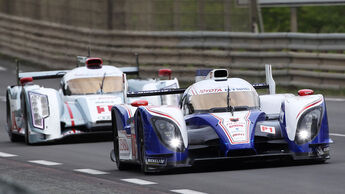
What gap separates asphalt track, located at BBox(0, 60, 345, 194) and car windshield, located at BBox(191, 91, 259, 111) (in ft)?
2.44

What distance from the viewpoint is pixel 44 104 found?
16.8 meters

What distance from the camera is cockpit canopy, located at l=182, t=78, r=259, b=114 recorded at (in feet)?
40.3

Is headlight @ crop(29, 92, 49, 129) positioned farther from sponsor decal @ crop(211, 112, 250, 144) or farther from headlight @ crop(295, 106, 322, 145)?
headlight @ crop(295, 106, 322, 145)

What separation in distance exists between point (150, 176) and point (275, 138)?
1.46 m

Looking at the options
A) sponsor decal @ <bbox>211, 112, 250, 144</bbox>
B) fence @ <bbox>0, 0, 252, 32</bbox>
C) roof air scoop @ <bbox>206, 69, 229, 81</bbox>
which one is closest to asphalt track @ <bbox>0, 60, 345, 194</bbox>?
sponsor decal @ <bbox>211, 112, 250, 144</bbox>

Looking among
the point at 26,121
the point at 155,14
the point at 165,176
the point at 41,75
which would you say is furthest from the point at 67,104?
the point at 155,14

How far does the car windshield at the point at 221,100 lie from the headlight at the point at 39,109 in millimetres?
4845

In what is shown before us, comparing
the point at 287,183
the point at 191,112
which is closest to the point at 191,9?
the point at 191,112

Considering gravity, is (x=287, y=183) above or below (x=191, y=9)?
below

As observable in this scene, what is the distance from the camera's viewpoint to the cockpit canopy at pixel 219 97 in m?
12.3

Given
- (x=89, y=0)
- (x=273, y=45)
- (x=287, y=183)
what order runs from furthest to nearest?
1. (x=89, y=0)
2. (x=273, y=45)
3. (x=287, y=183)

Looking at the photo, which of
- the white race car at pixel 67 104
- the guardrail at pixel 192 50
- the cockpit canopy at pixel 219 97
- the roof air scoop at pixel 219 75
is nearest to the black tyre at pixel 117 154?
the cockpit canopy at pixel 219 97

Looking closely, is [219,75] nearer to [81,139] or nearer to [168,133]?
[168,133]

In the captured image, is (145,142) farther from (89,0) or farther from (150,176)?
(89,0)
